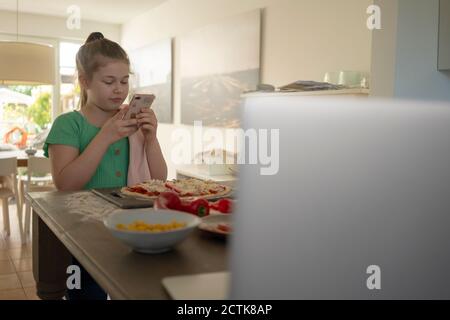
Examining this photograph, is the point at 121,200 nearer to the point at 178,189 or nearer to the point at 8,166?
the point at 178,189

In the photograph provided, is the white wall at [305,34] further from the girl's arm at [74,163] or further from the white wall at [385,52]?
the girl's arm at [74,163]

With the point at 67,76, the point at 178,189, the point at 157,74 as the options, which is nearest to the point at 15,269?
the point at 178,189

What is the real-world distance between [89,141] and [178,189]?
40cm

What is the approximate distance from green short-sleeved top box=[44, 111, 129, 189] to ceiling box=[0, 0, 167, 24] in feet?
13.1

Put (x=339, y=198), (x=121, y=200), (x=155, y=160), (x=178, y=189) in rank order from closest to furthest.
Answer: (x=339, y=198) < (x=121, y=200) < (x=178, y=189) < (x=155, y=160)

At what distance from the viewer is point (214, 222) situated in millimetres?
997

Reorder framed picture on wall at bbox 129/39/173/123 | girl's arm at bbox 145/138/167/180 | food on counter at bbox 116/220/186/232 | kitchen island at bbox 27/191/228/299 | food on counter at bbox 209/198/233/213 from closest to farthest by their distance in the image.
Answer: kitchen island at bbox 27/191/228/299 → food on counter at bbox 116/220/186/232 → food on counter at bbox 209/198/233/213 → girl's arm at bbox 145/138/167/180 → framed picture on wall at bbox 129/39/173/123

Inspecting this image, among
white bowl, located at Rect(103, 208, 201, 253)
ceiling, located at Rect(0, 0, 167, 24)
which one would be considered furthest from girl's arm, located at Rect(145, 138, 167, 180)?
ceiling, located at Rect(0, 0, 167, 24)

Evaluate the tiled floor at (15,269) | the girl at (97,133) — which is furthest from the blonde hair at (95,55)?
the tiled floor at (15,269)

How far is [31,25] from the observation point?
575 centimetres

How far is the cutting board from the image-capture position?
3.81 ft

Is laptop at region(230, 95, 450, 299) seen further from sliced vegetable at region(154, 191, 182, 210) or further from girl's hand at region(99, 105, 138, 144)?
girl's hand at region(99, 105, 138, 144)

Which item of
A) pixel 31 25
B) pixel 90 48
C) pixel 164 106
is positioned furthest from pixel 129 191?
pixel 31 25
